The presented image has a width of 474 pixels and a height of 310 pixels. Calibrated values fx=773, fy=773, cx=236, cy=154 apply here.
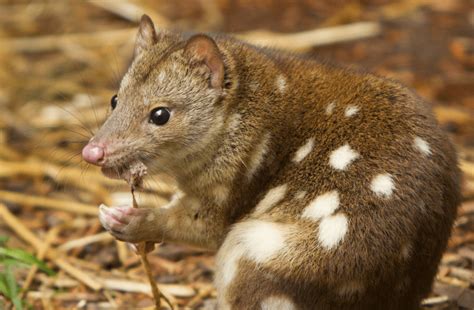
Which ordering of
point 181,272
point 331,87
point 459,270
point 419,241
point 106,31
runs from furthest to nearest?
point 106,31
point 181,272
point 459,270
point 331,87
point 419,241

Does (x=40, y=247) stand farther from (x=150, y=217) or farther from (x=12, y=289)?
(x=150, y=217)

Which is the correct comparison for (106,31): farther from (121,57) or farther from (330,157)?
(330,157)

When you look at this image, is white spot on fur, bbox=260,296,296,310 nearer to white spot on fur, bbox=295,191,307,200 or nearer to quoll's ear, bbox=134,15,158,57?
white spot on fur, bbox=295,191,307,200

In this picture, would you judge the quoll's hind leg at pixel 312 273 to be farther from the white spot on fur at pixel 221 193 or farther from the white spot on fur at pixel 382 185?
the white spot on fur at pixel 221 193

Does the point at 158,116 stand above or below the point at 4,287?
above

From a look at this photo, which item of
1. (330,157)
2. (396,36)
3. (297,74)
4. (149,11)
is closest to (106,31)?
(149,11)

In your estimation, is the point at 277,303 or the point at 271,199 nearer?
the point at 277,303

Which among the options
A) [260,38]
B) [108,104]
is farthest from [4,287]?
[260,38]

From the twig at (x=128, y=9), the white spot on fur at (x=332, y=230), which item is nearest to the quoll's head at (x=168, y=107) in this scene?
the white spot on fur at (x=332, y=230)
